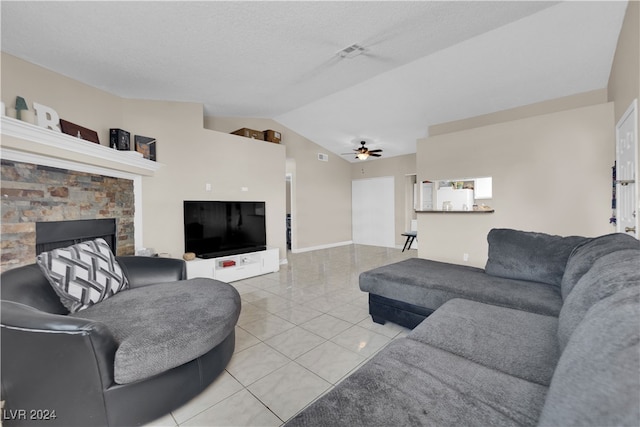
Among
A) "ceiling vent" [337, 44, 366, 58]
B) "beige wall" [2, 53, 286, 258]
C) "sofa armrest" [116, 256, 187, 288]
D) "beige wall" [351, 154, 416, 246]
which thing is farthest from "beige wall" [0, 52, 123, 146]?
"beige wall" [351, 154, 416, 246]

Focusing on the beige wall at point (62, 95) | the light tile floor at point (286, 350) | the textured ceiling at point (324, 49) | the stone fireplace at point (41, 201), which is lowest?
the light tile floor at point (286, 350)

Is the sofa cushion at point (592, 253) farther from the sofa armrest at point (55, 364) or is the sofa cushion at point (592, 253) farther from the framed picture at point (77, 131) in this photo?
the framed picture at point (77, 131)

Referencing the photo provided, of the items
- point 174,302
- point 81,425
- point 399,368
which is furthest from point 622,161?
point 81,425

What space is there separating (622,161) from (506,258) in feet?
6.00

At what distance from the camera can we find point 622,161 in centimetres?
279

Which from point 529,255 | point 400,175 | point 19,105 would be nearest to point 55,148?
point 19,105

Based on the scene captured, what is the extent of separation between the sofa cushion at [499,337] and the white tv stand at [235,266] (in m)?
3.17

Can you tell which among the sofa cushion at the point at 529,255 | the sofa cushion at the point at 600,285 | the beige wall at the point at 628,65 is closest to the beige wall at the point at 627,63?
Result: the beige wall at the point at 628,65

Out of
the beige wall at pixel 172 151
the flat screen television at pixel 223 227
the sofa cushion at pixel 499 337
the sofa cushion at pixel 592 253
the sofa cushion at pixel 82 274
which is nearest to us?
the sofa cushion at pixel 499 337

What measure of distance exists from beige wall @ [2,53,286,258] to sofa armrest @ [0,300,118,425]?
2228mm

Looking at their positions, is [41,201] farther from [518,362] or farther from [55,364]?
[518,362]

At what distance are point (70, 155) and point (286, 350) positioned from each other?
8.44ft

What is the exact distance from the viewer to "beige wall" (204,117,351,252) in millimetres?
6341

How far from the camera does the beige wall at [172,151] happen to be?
2.59 meters
